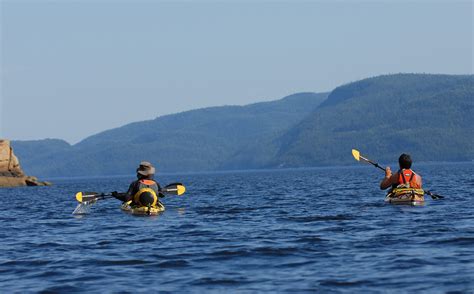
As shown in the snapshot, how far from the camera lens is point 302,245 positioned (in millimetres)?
19453

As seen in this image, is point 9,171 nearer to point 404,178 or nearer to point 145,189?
point 145,189

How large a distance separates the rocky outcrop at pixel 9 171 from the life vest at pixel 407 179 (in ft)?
301

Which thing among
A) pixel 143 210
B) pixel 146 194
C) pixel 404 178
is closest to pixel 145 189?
pixel 146 194

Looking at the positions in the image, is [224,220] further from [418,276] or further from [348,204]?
[418,276]

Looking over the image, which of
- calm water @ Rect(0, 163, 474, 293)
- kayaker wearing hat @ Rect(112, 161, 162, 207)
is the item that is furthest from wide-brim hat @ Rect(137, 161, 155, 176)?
calm water @ Rect(0, 163, 474, 293)

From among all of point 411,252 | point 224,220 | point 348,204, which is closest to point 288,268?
point 411,252

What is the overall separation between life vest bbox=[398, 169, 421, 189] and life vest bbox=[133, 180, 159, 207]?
7.90 m

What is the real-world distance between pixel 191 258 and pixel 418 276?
5027 mm

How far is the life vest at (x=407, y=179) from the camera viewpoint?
2931 centimetres

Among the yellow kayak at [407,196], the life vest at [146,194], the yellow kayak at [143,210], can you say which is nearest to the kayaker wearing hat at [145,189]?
the life vest at [146,194]

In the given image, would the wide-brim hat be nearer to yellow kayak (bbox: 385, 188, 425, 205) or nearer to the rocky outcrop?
yellow kayak (bbox: 385, 188, 425, 205)

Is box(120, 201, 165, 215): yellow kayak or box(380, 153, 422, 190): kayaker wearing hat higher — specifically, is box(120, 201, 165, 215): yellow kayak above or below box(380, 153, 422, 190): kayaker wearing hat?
below

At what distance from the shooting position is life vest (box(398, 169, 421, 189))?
2931 centimetres

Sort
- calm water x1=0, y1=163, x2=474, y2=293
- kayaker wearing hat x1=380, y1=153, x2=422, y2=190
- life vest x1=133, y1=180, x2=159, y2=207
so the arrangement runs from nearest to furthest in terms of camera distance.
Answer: calm water x1=0, y1=163, x2=474, y2=293 < life vest x1=133, y1=180, x2=159, y2=207 < kayaker wearing hat x1=380, y1=153, x2=422, y2=190
